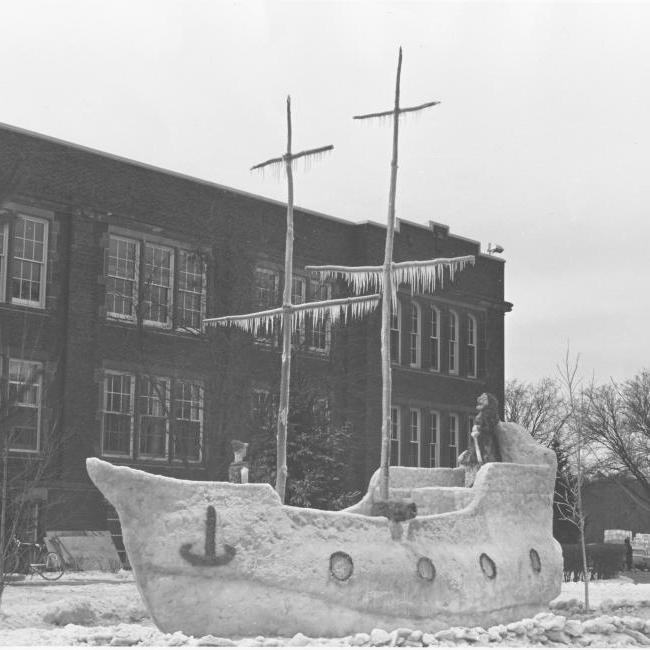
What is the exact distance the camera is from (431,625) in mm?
14312

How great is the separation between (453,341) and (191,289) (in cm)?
1307

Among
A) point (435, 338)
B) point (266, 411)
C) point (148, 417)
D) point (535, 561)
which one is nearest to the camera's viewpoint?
point (535, 561)

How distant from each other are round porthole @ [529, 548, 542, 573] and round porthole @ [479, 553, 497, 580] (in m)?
1.03

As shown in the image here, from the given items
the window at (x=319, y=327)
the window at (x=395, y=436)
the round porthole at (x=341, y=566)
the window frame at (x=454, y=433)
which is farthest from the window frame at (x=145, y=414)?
the round porthole at (x=341, y=566)

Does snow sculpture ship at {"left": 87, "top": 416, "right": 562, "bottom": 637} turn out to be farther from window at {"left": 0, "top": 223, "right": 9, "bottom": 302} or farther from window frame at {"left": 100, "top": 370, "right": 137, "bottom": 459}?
window frame at {"left": 100, "top": 370, "right": 137, "bottom": 459}

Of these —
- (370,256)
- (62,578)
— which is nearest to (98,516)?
(62,578)

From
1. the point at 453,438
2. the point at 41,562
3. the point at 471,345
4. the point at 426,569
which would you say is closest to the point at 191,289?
the point at 41,562

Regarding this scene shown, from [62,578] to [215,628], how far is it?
512 inches

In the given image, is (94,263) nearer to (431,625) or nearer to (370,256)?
(370,256)

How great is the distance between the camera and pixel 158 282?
1271 inches

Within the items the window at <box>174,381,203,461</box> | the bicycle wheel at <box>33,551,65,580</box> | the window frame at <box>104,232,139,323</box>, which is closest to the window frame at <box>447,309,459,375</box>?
the window at <box>174,381,203,461</box>

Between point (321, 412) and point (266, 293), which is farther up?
point (266, 293)

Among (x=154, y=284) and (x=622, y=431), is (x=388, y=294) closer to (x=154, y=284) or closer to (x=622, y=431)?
(x=154, y=284)

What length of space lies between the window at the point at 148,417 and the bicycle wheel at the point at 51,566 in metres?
4.77
